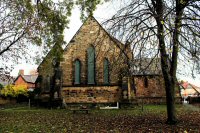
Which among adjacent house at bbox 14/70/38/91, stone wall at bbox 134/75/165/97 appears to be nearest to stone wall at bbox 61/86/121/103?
stone wall at bbox 134/75/165/97

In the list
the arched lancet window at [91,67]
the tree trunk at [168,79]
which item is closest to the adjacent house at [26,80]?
the arched lancet window at [91,67]

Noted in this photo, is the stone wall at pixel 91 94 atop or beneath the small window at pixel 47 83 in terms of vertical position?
beneath

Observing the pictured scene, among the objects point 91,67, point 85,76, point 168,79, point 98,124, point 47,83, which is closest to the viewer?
point 98,124

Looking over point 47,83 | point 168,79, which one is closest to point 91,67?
point 47,83

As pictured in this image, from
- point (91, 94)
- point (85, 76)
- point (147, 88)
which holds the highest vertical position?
point (85, 76)

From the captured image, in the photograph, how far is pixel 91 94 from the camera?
34875mm

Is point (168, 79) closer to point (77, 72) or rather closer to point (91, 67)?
point (91, 67)

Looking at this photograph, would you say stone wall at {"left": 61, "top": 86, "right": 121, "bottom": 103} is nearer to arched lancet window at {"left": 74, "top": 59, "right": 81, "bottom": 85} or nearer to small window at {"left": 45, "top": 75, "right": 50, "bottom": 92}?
arched lancet window at {"left": 74, "top": 59, "right": 81, "bottom": 85}

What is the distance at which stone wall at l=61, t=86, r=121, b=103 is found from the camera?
113 feet

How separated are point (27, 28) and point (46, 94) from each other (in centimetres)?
1363

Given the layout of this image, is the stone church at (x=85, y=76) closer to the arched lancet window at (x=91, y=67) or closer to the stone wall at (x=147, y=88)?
the arched lancet window at (x=91, y=67)

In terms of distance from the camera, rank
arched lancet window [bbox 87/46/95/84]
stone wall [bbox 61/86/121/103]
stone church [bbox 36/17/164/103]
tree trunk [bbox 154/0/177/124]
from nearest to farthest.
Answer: tree trunk [bbox 154/0/177/124], stone church [bbox 36/17/164/103], stone wall [bbox 61/86/121/103], arched lancet window [bbox 87/46/95/84]

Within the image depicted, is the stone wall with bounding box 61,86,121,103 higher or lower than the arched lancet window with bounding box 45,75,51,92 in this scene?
lower

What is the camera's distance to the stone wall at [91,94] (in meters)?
34.5
